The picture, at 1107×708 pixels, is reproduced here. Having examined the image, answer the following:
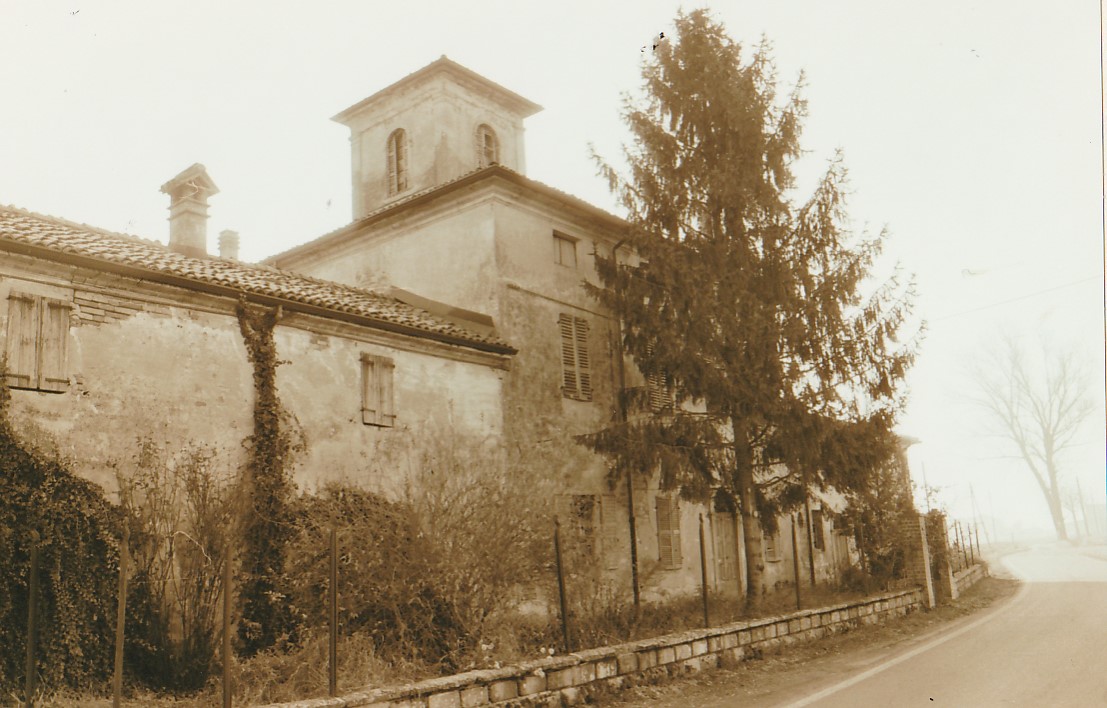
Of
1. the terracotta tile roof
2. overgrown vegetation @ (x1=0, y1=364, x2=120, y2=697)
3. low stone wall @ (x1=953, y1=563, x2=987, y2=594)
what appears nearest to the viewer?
overgrown vegetation @ (x1=0, y1=364, x2=120, y2=697)

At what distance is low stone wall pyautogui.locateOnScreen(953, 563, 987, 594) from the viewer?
2166cm

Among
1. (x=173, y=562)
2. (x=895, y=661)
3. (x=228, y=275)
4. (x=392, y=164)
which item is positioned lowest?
(x=895, y=661)

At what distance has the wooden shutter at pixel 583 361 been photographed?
18062mm

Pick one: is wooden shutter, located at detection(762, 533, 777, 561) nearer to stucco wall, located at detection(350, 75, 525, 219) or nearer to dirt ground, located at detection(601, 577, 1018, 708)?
dirt ground, located at detection(601, 577, 1018, 708)

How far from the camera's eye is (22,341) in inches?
384

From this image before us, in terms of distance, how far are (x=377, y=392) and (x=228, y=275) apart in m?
2.89

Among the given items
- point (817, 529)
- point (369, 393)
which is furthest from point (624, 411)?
point (817, 529)

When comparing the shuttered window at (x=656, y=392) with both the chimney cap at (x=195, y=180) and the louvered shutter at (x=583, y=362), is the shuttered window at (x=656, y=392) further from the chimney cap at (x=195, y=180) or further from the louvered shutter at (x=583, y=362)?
the chimney cap at (x=195, y=180)

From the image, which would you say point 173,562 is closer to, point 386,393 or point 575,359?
point 386,393

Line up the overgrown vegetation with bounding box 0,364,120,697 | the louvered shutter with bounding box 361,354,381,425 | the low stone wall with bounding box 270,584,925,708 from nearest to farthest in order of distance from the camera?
the low stone wall with bounding box 270,584,925,708 → the overgrown vegetation with bounding box 0,364,120,697 → the louvered shutter with bounding box 361,354,381,425

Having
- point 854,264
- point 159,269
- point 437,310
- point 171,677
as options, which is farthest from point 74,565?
point 854,264

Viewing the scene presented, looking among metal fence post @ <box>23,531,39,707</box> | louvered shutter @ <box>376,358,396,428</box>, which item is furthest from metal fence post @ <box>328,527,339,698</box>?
louvered shutter @ <box>376,358,396,428</box>

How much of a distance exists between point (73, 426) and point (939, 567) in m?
18.4

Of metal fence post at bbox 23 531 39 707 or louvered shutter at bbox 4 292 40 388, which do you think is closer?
metal fence post at bbox 23 531 39 707
